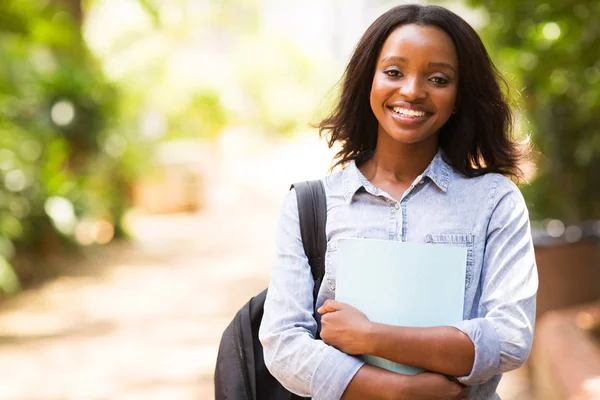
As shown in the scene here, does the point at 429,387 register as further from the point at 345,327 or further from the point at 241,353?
the point at 241,353

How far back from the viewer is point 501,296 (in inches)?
Result: 59.5

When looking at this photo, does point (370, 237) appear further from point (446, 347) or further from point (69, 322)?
point (69, 322)

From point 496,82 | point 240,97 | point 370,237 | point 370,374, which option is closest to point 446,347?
point 370,374

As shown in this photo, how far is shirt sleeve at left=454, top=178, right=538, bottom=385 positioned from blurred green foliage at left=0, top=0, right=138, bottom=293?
6394 mm

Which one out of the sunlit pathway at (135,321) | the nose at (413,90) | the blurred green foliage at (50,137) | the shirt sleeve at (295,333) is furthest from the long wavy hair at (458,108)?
the blurred green foliage at (50,137)

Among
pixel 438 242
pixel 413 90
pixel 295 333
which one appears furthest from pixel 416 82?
pixel 295 333

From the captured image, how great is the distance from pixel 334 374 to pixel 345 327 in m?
0.09

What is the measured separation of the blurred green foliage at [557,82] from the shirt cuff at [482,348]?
3.33 feet

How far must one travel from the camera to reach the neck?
1.69m

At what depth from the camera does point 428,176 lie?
164 cm

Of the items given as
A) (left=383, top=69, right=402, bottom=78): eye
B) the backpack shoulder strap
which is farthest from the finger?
(left=383, top=69, right=402, bottom=78): eye

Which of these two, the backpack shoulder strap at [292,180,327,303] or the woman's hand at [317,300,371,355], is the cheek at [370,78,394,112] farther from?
the woman's hand at [317,300,371,355]

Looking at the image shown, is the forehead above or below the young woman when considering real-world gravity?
above

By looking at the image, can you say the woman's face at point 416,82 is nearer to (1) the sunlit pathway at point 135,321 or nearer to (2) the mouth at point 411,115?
(2) the mouth at point 411,115
